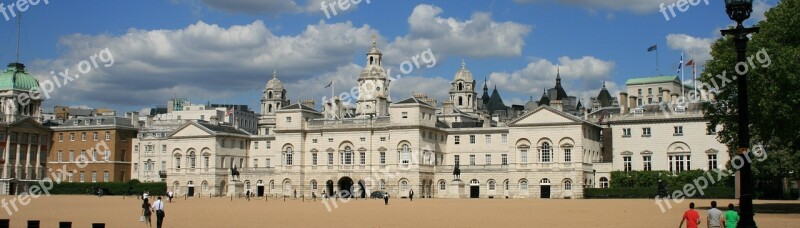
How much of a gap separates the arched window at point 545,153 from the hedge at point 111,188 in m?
42.4

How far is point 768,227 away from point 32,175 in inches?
3765

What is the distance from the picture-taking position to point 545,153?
82250 mm

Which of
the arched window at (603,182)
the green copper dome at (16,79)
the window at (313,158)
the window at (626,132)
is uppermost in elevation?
the green copper dome at (16,79)

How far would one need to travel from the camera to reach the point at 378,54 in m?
111

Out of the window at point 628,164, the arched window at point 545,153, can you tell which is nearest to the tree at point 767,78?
the window at point 628,164

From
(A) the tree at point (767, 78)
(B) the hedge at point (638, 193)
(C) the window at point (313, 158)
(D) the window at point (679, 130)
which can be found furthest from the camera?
(C) the window at point (313, 158)

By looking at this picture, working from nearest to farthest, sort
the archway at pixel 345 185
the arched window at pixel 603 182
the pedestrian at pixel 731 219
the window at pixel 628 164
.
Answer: the pedestrian at pixel 731 219
the window at pixel 628 164
the arched window at pixel 603 182
the archway at pixel 345 185

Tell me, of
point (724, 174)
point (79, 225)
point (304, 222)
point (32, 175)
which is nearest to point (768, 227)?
point (304, 222)

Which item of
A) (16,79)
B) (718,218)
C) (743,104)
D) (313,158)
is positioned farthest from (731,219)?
(16,79)

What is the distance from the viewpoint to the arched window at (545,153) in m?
81.9

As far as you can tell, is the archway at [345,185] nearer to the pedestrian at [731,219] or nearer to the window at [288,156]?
the window at [288,156]

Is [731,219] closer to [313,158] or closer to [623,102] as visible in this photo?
[623,102]

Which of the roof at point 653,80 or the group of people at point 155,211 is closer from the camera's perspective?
the group of people at point 155,211

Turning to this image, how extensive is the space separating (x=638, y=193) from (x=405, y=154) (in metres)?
23.0
